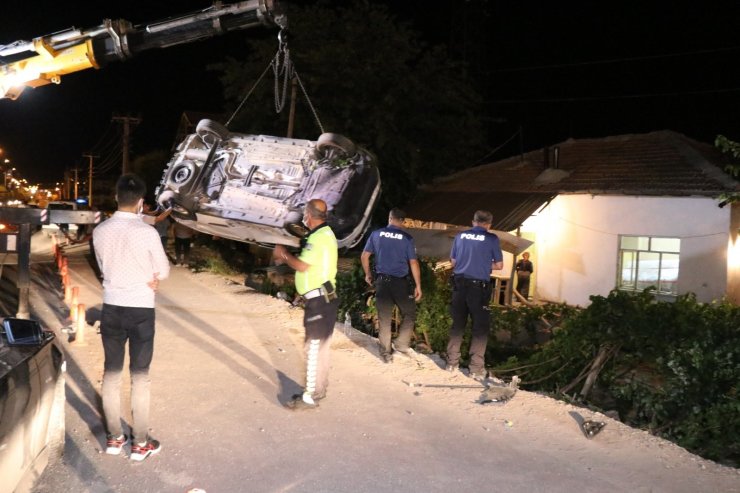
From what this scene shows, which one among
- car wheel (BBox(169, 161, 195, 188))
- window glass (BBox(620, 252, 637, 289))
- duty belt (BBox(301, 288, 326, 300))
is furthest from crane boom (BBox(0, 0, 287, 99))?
window glass (BBox(620, 252, 637, 289))

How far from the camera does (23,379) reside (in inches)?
130

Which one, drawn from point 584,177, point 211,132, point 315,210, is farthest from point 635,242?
point 315,210

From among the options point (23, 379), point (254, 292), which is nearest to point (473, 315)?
point (23, 379)

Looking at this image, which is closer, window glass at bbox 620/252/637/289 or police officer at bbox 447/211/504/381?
police officer at bbox 447/211/504/381

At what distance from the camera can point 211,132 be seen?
9.65m

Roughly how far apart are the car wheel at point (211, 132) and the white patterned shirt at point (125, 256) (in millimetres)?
5702

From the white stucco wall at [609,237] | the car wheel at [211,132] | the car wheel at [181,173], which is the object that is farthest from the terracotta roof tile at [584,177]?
the car wheel at [181,173]

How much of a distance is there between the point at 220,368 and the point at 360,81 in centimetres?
1464

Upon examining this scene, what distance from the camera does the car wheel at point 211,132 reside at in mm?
9555

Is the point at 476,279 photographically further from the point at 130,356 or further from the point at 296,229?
the point at 130,356

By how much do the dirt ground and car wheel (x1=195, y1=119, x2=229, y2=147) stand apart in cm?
365

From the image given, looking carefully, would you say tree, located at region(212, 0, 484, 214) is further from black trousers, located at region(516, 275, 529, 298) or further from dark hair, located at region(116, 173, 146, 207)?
dark hair, located at region(116, 173, 146, 207)

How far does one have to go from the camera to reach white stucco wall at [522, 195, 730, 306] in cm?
1396

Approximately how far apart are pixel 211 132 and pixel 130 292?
19.6ft
